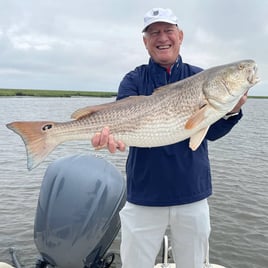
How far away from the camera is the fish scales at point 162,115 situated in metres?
3.24

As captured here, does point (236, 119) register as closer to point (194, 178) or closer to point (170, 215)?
point (194, 178)

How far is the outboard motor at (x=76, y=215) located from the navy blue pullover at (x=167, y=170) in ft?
2.90

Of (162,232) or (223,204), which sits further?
(223,204)

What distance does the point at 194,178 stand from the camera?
11.5 feet

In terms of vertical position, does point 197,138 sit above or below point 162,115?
below

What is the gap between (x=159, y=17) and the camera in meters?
3.53

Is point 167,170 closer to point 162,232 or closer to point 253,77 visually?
point 162,232

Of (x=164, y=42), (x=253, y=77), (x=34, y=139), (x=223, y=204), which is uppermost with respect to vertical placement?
(x=164, y=42)

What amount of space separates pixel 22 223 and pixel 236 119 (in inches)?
257

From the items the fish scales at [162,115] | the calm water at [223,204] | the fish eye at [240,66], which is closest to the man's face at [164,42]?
the fish scales at [162,115]

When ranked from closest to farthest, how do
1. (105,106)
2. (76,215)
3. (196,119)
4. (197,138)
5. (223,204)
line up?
(196,119), (197,138), (105,106), (76,215), (223,204)

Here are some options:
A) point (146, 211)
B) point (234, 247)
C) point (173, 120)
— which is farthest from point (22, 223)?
point (173, 120)

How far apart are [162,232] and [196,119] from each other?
1177mm

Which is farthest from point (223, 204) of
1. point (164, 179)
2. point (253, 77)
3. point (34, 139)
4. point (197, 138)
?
point (34, 139)
